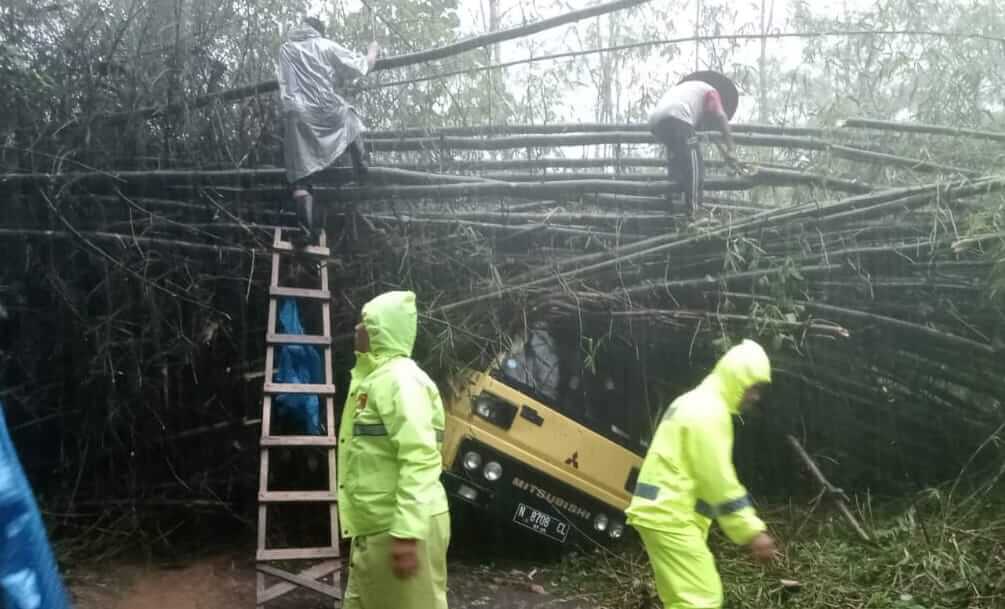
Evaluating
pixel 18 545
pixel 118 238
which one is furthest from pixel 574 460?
pixel 18 545

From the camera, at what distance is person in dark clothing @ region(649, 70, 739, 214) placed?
20.0 feet

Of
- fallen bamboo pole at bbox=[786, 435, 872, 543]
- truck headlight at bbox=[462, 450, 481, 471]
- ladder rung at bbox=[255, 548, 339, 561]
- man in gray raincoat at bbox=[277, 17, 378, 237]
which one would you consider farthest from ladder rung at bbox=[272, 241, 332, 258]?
fallen bamboo pole at bbox=[786, 435, 872, 543]

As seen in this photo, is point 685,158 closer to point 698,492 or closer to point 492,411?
point 492,411

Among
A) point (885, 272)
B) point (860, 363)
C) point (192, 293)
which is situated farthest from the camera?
point (860, 363)

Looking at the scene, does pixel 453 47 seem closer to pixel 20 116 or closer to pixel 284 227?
pixel 284 227

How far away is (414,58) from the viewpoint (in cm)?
625

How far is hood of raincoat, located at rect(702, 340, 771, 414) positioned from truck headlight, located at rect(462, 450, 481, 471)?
2.03 m

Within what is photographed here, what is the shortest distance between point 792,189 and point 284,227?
3.78m

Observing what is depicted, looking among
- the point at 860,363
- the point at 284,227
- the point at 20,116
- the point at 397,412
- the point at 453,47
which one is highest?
the point at 453,47

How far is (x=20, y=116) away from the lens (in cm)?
559

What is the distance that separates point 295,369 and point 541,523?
1.87 m

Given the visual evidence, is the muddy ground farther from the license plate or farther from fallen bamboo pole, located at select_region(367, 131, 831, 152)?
fallen bamboo pole, located at select_region(367, 131, 831, 152)

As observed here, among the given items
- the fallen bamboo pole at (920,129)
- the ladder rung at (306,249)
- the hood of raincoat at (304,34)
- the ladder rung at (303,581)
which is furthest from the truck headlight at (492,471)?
the fallen bamboo pole at (920,129)

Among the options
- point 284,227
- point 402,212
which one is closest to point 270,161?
point 284,227
